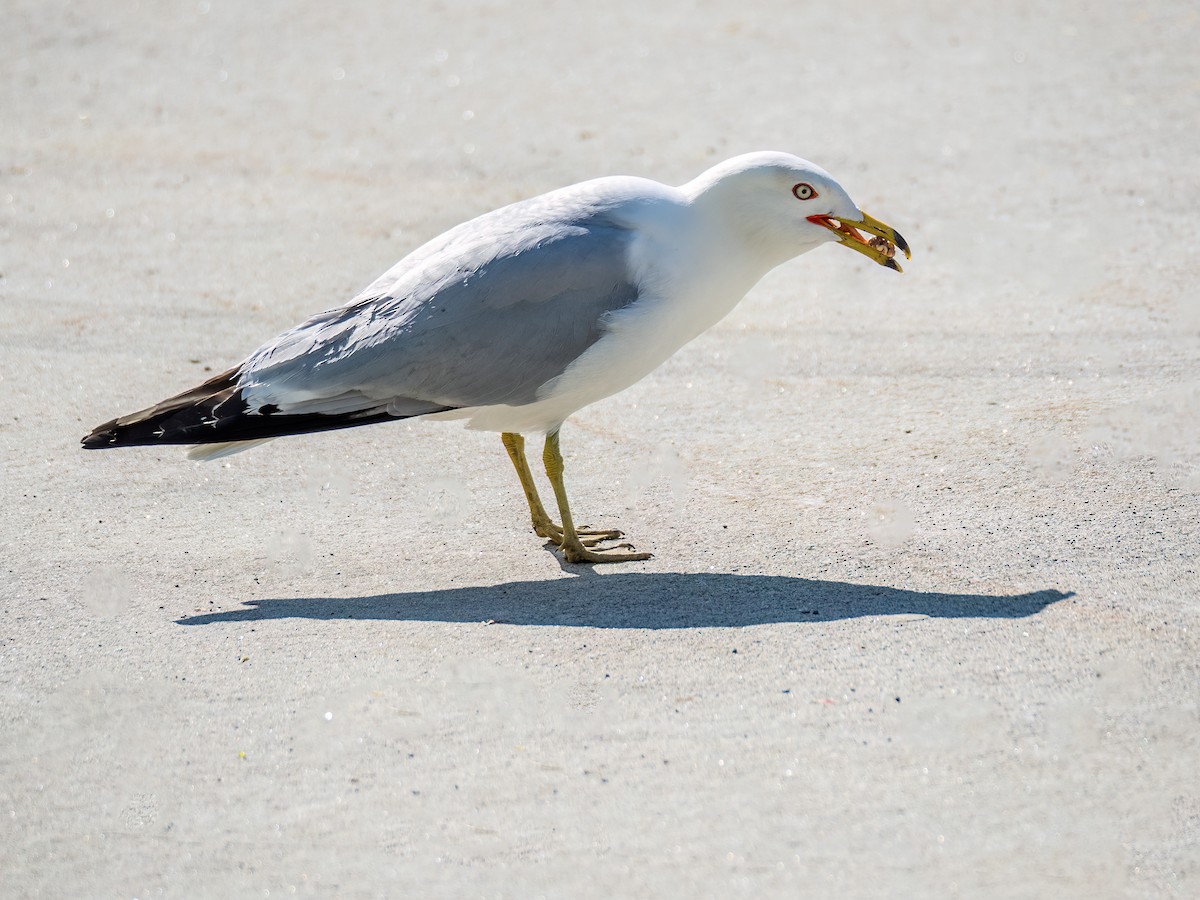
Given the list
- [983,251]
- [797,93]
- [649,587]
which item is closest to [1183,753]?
[649,587]

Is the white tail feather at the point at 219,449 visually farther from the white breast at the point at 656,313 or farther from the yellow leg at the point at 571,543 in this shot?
the yellow leg at the point at 571,543

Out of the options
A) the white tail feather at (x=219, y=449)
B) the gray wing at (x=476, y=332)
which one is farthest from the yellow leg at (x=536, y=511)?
the white tail feather at (x=219, y=449)

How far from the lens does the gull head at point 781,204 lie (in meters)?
4.76

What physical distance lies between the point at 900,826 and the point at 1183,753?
801 mm

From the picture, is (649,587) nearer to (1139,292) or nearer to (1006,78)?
(1139,292)

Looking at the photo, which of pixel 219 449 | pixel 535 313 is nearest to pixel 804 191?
pixel 535 313

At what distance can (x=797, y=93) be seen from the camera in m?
9.15

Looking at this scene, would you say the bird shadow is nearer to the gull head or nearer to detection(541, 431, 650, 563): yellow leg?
detection(541, 431, 650, 563): yellow leg

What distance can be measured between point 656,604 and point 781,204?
138cm

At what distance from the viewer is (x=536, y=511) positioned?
204 inches

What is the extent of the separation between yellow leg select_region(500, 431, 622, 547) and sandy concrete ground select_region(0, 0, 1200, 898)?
13cm

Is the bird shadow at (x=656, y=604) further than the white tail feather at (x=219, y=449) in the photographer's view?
No

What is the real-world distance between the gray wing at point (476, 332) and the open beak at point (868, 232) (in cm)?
69

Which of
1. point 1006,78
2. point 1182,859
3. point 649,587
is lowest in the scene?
point 1182,859
